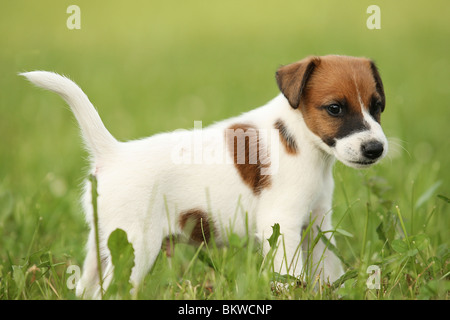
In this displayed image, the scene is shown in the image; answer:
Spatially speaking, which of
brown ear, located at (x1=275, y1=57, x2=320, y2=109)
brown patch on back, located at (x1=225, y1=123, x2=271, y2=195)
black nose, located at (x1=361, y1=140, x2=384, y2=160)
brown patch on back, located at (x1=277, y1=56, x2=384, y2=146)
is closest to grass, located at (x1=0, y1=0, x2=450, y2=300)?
brown patch on back, located at (x1=225, y1=123, x2=271, y2=195)

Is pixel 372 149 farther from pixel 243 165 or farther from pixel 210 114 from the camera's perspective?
pixel 210 114

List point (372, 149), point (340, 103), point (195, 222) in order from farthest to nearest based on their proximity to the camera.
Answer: point (195, 222), point (340, 103), point (372, 149)

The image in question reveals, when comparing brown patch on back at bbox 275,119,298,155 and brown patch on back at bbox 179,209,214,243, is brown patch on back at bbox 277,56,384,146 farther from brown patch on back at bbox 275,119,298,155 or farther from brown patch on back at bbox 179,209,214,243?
brown patch on back at bbox 179,209,214,243

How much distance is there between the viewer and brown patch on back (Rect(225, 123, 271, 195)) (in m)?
3.30

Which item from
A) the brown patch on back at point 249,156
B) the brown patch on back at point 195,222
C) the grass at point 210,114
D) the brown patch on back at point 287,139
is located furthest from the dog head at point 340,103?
the brown patch on back at point 195,222

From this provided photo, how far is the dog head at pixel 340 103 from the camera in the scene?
3057 millimetres

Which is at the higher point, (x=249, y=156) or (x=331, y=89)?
(x=331, y=89)

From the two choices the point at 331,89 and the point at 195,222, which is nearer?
the point at 331,89

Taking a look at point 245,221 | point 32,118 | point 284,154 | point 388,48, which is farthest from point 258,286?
point 388,48

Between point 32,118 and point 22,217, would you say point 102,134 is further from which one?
point 32,118

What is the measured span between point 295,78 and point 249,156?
51 cm

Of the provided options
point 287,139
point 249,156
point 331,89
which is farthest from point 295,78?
point 249,156

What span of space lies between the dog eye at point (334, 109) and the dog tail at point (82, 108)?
121 centimetres

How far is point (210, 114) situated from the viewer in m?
7.22
